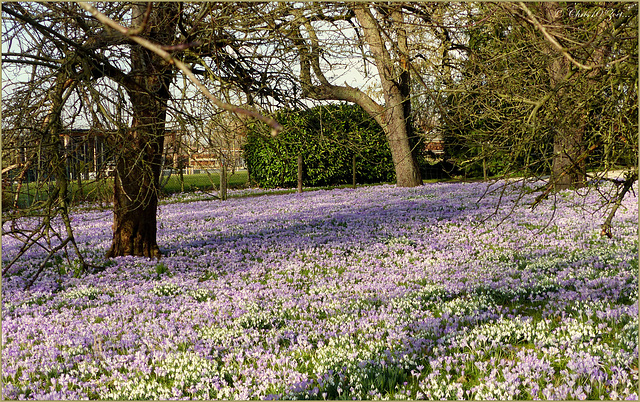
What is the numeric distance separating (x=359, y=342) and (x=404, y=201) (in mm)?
11161

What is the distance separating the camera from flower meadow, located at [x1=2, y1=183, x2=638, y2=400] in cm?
401

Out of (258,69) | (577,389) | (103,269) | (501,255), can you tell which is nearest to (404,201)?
(501,255)

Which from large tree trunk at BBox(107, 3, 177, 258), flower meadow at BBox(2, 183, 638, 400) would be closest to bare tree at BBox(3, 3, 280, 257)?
large tree trunk at BBox(107, 3, 177, 258)

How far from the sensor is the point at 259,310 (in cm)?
610

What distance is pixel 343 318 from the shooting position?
559cm

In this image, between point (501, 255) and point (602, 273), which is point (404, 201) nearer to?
point (501, 255)

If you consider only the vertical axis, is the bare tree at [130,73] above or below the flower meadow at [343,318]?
above

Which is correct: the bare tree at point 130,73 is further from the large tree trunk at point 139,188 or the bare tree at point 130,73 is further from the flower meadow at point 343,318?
the flower meadow at point 343,318

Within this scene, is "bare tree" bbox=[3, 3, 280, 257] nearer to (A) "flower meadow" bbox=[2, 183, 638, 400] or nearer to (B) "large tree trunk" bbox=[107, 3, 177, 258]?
(B) "large tree trunk" bbox=[107, 3, 177, 258]

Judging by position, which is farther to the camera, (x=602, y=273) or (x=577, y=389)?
(x=602, y=273)

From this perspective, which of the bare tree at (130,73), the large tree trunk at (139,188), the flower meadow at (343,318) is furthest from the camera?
the large tree trunk at (139,188)

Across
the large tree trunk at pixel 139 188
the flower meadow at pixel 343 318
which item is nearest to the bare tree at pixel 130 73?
the large tree trunk at pixel 139 188

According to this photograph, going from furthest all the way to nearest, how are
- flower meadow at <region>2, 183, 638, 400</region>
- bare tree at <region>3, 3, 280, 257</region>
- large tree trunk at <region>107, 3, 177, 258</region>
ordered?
large tree trunk at <region>107, 3, 177, 258</region>
bare tree at <region>3, 3, 280, 257</region>
flower meadow at <region>2, 183, 638, 400</region>

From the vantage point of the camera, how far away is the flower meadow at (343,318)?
13.1 feet
